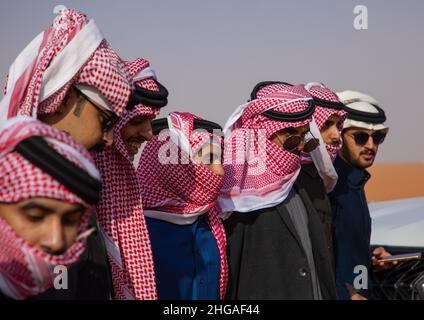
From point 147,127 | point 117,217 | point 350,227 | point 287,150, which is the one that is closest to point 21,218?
point 117,217

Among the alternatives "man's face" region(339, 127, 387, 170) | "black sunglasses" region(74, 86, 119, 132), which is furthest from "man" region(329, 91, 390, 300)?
"black sunglasses" region(74, 86, 119, 132)

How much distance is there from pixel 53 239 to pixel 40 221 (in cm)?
7

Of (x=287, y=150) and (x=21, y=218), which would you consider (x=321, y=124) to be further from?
(x=21, y=218)

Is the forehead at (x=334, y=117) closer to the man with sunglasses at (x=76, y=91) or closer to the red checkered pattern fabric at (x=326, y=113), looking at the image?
the red checkered pattern fabric at (x=326, y=113)

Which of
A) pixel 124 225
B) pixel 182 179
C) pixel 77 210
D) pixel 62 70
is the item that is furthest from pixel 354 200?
pixel 77 210

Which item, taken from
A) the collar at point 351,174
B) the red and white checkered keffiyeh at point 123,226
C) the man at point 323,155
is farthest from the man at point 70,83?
the collar at point 351,174

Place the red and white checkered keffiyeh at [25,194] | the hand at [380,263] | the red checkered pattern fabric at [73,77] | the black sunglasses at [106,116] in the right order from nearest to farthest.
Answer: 1. the red and white checkered keffiyeh at [25,194]
2. the red checkered pattern fabric at [73,77]
3. the black sunglasses at [106,116]
4. the hand at [380,263]

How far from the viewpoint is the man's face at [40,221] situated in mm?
2453

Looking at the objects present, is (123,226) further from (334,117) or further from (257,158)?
(334,117)

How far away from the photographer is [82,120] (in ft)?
11.5

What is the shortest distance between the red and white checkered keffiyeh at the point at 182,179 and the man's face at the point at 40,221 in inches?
86.3

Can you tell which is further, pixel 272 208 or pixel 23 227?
pixel 272 208

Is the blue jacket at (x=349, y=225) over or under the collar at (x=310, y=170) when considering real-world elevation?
under

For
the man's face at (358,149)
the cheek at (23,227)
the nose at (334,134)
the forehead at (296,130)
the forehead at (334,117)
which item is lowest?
the man's face at (358,149)
